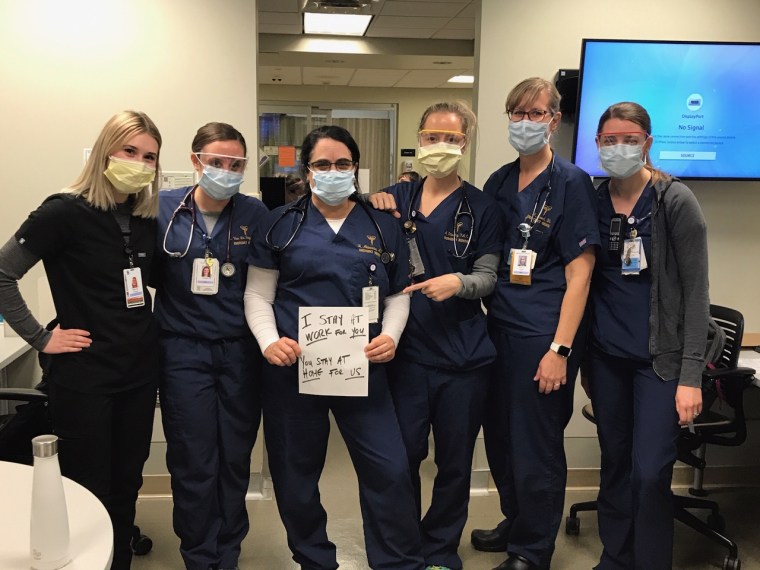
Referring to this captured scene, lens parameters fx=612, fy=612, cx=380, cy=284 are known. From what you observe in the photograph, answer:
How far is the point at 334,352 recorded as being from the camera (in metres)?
1.87

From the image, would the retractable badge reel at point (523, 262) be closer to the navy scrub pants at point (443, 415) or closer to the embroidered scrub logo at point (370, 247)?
the navy scrub pants at point (443, 415)

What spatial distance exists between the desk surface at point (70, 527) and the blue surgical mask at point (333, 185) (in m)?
1.05

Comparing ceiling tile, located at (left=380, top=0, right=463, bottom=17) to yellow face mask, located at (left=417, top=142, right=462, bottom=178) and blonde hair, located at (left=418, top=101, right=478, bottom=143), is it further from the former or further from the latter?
yellow face mask, located at (left=417, top=142, right=462, bottom=178)

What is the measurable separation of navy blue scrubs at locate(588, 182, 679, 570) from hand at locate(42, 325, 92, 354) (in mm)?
1623

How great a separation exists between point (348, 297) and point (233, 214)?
0.50m

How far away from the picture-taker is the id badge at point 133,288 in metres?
1.82

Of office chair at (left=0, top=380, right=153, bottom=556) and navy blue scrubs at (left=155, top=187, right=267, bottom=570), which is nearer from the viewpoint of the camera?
navy blue scrubs at (left=155, top=187, right=267, bottom=570)

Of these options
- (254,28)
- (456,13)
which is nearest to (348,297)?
(254,28)

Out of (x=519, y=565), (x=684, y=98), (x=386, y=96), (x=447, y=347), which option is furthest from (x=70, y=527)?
(x=386, y=96)

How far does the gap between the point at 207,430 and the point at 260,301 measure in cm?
46

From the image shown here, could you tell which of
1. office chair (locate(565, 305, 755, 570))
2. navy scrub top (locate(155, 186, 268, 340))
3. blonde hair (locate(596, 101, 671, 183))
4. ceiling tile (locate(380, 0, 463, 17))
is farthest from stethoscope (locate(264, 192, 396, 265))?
ceiling tile (locate(380, 0, 463, 17))

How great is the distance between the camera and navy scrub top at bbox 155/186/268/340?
6.39 feet

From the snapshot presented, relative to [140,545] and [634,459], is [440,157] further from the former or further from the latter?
[140,545]

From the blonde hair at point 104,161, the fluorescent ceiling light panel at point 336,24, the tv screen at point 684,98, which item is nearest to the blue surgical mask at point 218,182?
the blonde hair at point 104,161
